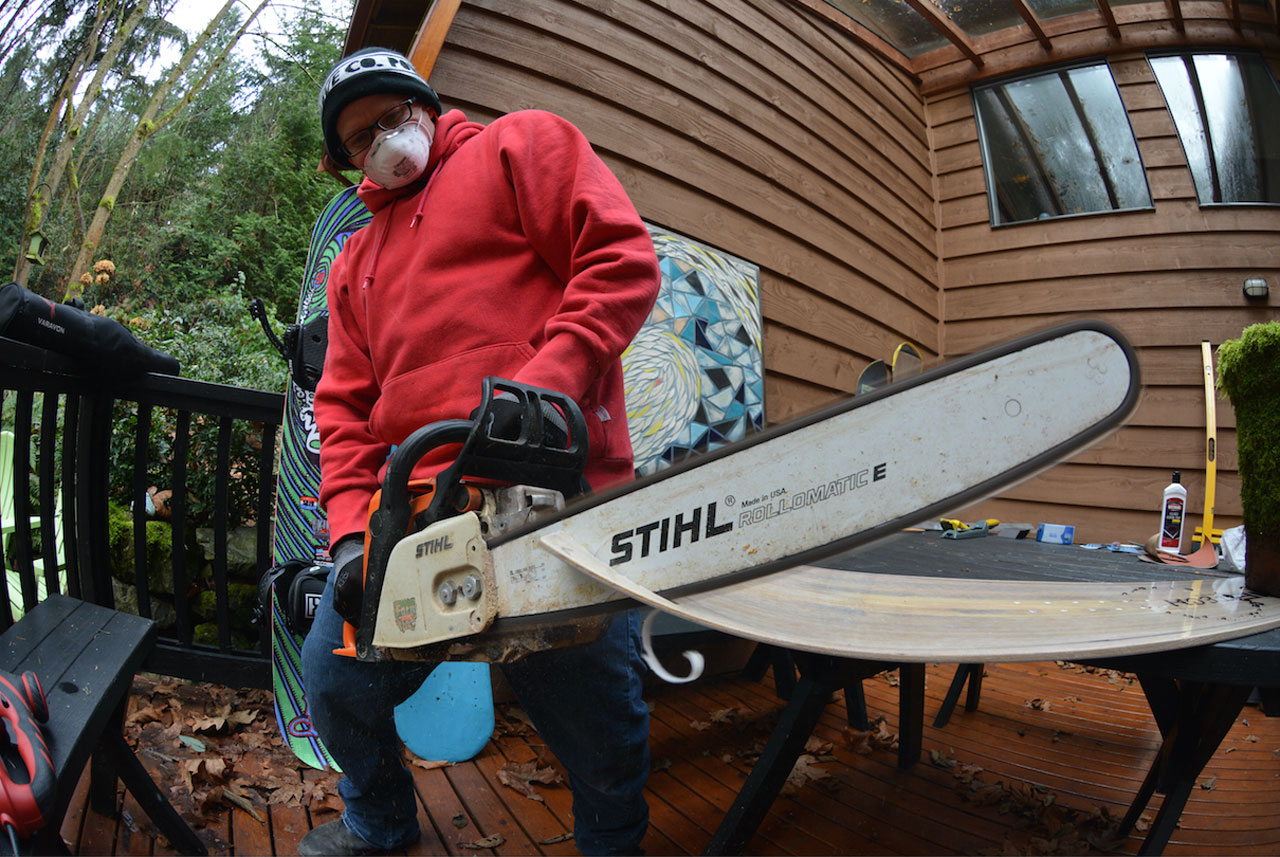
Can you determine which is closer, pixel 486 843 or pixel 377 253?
pixel 377 253

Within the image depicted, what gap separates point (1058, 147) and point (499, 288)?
4.02 meters

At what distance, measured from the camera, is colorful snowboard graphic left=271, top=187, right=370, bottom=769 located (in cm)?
175

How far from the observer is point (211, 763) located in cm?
160

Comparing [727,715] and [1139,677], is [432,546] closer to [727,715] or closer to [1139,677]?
[1139,677]

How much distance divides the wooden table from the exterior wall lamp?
2.44 m

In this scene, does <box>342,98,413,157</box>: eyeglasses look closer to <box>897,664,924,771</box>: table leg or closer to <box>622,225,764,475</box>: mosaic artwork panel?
<box>622,225,764,475</box>: mosaic artwork panel

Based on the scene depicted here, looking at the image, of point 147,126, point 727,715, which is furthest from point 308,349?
point 147,126

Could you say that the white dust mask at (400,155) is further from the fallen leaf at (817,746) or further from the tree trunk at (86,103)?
the tree trunk at (86,103)

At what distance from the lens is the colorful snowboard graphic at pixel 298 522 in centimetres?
175

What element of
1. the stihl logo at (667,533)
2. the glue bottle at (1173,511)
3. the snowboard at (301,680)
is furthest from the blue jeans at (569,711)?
the glue bottle at (1173,511)

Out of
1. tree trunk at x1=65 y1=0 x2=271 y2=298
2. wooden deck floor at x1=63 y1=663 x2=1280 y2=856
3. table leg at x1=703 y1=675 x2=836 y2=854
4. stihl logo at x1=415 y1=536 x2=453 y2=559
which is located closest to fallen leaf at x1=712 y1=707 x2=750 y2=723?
wooden deck floor at x1=63 y1=663 x2=1280 y2=856

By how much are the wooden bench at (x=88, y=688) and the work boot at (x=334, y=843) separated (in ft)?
0.71

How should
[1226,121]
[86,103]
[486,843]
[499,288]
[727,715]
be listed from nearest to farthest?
[499,288] < [486,843] < [727,715] < [1226,121] < [86,103]

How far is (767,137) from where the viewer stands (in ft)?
10.1
